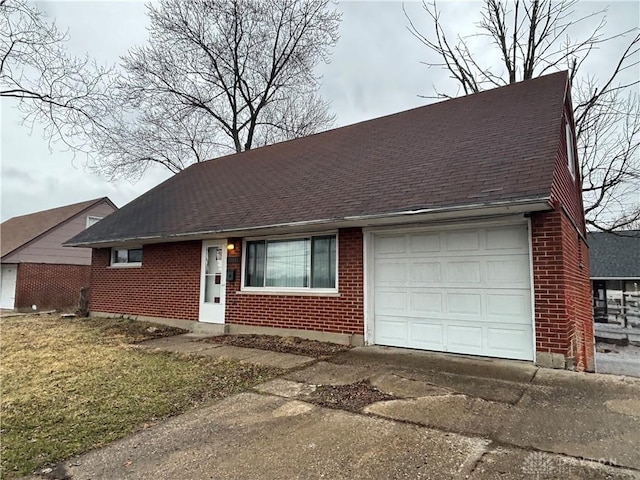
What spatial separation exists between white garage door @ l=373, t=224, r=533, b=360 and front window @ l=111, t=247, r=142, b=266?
26.8 ft

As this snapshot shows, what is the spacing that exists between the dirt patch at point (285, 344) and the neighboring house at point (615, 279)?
58.1 feet

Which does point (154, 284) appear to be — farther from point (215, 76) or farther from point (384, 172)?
point (215, 76)

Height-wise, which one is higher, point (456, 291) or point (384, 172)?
point (384, 172)

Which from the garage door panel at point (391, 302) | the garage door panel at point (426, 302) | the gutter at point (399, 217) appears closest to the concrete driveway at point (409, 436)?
the garage door panel at point (426, 302)

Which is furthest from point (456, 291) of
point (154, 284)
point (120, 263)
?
point (120, 263)

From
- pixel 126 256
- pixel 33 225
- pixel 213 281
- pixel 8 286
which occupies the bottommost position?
pixel 8 286

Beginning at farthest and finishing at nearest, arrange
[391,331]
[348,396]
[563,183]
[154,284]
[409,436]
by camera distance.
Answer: [154,284] < [391,331] < [563,183] < [348,396] < [409,436]

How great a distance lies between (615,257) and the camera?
24406 mm

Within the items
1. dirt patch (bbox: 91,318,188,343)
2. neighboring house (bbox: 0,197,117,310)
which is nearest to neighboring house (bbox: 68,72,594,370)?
dirt patch (bbox: 91,318,188,343)

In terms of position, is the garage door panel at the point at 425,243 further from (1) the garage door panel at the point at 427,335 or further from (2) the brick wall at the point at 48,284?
(2) the brick wall at the point at 48,284

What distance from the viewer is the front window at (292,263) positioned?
8.16 m

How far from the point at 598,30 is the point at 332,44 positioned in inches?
452

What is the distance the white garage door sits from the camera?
20.0 feet

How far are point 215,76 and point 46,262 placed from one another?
1414 cm
